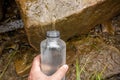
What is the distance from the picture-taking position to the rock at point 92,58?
4.08 m

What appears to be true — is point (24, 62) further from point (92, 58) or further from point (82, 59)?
point (92, 58)

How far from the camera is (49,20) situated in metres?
3.68

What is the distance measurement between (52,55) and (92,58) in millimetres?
1954

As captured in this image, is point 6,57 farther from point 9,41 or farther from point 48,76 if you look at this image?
point 48,76

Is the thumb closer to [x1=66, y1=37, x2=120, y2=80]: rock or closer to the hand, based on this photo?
the hand

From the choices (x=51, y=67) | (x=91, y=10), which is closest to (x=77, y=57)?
(x=91, y=10)

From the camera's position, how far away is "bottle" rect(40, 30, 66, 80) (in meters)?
2.24

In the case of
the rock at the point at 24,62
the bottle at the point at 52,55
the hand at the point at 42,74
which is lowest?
the rock at the point at 24,62

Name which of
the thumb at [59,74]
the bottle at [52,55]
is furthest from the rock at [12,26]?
the thumb at [59,74]

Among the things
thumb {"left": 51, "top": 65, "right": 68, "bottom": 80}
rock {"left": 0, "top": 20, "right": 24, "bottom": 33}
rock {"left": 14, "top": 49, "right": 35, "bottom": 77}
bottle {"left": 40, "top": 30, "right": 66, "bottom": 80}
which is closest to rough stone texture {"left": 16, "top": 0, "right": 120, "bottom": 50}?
rock {"left": 14, "top": 49, "right": 35, "bottom": 77}

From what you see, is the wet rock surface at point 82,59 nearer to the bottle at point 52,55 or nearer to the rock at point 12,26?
the rock at point 12,26

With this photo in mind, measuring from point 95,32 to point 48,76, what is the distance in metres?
2.38

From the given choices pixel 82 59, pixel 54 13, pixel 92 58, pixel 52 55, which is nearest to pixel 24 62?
pixel 82 59

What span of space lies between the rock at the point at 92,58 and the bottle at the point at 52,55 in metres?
1.76
